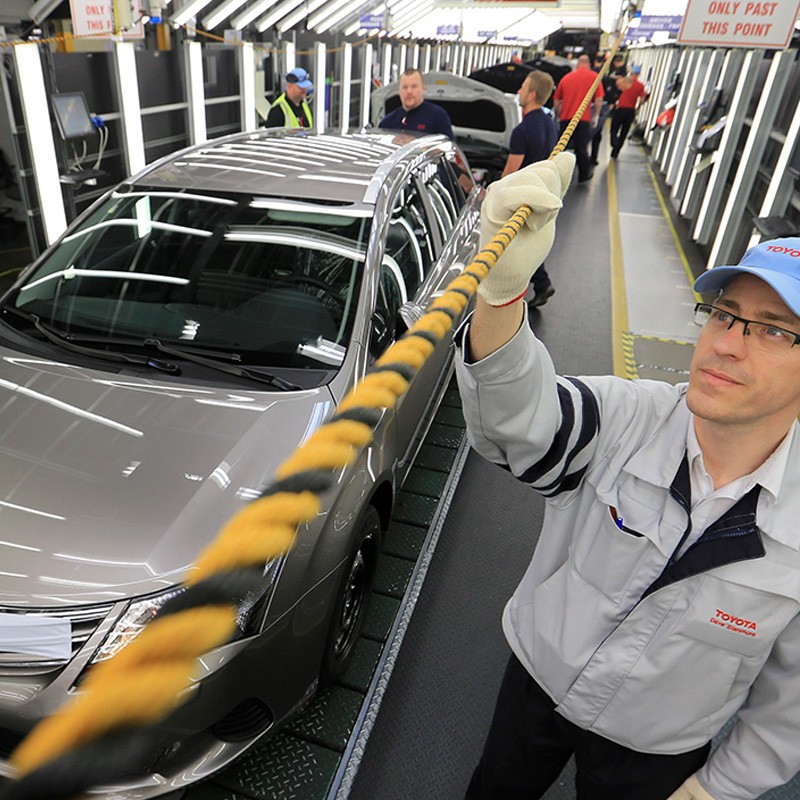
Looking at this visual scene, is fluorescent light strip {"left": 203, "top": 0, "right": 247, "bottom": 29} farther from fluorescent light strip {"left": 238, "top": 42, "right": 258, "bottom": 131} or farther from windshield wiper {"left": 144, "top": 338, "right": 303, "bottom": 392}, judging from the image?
windshield wiper {"left": 144, "top": 338, "right": 303, "bottom": 392}

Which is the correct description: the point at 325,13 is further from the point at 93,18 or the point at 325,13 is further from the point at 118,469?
the point at 118,469

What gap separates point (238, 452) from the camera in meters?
1.93

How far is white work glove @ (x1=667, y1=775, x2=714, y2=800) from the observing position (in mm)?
1354

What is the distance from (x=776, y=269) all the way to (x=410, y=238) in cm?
226

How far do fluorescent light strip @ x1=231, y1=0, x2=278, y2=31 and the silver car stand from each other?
6977 mm

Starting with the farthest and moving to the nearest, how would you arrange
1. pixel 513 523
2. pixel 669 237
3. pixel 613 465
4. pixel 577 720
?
pixel 669 237, pixel 513 523, pixel 577 720, pixel 613 465

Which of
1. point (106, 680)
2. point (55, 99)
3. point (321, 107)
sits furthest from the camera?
point (321, 107)

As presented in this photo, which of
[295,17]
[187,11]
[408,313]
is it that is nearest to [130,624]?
[408,313]

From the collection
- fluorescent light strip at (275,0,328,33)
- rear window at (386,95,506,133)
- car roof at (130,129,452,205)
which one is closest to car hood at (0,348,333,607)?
car roof at (130,129,452,205)

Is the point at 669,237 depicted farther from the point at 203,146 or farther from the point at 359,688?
the point at 359,688

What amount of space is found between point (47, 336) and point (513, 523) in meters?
2.41

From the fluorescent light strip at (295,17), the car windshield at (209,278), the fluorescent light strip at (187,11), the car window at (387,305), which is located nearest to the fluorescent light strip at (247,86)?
the fluorescent light strip at (187,11)

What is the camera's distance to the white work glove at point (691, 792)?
4.44ft

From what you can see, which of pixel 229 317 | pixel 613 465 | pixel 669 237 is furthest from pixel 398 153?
pixel 669 237
